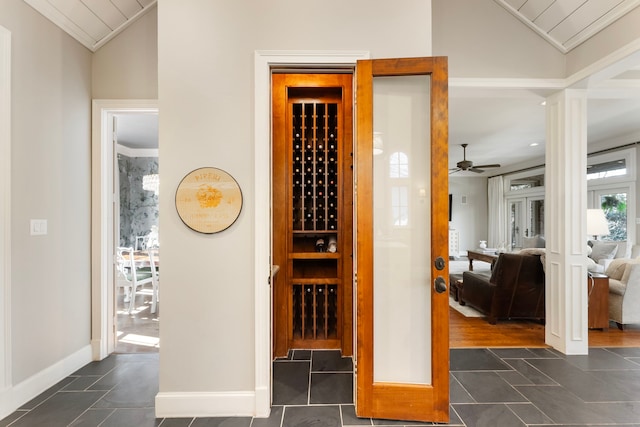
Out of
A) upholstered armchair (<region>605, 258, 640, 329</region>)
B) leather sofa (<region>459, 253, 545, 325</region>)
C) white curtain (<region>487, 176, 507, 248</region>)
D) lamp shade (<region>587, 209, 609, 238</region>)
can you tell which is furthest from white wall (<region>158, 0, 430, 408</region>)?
white curtain (<region>487, 176, 507, 248</region>)

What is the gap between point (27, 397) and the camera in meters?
2.12

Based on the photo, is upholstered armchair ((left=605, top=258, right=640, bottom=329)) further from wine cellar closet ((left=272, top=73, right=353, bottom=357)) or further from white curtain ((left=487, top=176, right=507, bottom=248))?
white curtain ((left=487, top=176, right=507, bottom=248))

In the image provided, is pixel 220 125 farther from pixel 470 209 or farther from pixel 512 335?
pixel 470 209

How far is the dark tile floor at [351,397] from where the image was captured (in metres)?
1.92

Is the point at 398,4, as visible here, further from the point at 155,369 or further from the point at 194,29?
the point at 155,369

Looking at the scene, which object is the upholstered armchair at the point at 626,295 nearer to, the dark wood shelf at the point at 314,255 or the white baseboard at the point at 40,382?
the dark wood shelf at the point at 314,255

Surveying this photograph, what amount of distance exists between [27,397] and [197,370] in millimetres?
1310

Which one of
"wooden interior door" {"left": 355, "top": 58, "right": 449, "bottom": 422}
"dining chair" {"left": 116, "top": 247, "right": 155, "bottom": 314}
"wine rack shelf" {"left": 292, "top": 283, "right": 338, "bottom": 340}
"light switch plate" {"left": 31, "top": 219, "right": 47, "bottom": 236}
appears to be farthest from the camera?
"dining chair" {"left": 116, "top": 247, "right": 155, "bottom": 314}

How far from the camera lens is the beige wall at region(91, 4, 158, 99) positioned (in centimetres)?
272

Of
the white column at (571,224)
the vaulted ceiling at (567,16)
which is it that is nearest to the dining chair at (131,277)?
the white column at (571,224)

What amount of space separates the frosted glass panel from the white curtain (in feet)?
28.0

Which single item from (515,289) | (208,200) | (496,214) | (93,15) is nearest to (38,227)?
(208,200)

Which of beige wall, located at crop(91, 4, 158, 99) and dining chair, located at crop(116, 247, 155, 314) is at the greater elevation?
beige wall, located at crop(91, 4, 158, 99)

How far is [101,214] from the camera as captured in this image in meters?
2.77
